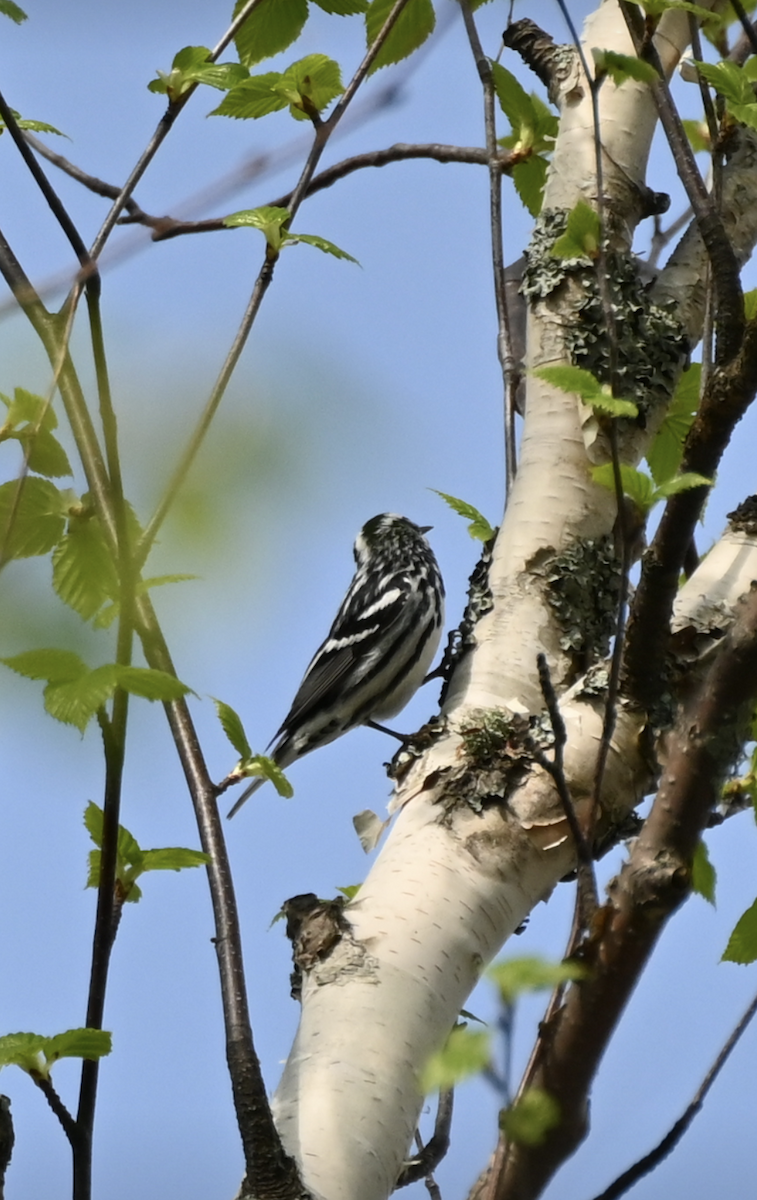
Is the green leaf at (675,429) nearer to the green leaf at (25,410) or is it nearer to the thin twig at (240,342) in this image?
Result: the thin twig at (240,342)

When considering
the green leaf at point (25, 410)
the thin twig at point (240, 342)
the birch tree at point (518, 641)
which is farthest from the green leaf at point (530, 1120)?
the green leaf at point (25, 410)

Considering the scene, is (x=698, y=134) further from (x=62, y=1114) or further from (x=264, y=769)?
(x=62, y=1114)

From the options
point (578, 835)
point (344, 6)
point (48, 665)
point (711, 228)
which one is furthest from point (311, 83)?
point (578, 835)

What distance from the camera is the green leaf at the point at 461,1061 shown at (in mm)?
1050

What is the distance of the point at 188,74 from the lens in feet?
6.55

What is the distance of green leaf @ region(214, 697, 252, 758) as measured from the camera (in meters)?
1.86

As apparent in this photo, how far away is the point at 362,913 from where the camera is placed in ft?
6.53

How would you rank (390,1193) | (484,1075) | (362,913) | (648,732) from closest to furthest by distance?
1. (484,1075)
2. (390,1193)
3. (362,913)
4. (648,732)

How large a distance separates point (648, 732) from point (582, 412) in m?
0.80

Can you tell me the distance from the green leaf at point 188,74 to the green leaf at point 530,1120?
1525mm

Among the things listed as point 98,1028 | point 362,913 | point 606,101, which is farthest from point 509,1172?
point 606,101

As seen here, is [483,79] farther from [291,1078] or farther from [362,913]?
[291,1078]

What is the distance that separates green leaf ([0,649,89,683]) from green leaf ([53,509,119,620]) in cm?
8

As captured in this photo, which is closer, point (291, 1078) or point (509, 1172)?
point (509, 1172)
